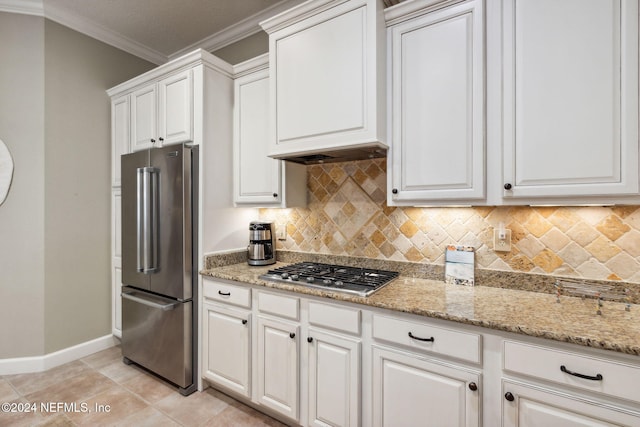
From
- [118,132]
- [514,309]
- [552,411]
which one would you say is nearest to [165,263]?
[118,132]

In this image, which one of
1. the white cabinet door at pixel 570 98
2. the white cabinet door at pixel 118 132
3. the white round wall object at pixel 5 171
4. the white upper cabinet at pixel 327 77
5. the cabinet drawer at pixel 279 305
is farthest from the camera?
the white cabinet door at pixel 118 132

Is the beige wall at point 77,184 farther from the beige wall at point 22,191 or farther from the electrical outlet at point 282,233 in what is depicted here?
the electrical outlet at point 282,233

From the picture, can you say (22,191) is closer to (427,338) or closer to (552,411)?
(427,338)

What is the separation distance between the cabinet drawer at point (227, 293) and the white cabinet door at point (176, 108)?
1.10 meters

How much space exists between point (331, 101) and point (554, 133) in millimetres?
1115

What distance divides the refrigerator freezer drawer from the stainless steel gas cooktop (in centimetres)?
80

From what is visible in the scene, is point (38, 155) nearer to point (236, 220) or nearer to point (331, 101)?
point (236, 220)

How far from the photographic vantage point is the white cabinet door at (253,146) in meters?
2.29

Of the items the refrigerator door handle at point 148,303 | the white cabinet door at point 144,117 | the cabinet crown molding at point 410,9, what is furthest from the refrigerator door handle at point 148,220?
the cabinet crown molding at point 410,9

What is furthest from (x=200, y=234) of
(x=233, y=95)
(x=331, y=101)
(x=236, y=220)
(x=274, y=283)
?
(x=331, y=101)

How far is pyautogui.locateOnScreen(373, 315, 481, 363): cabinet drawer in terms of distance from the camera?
52.0 inches

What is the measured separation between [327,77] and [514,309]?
1.56m

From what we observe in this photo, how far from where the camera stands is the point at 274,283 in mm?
1875

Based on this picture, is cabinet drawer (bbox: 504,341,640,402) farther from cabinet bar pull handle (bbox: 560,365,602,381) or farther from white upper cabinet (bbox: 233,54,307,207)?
white upper cabinet (bbox: 233,54,307,207)
